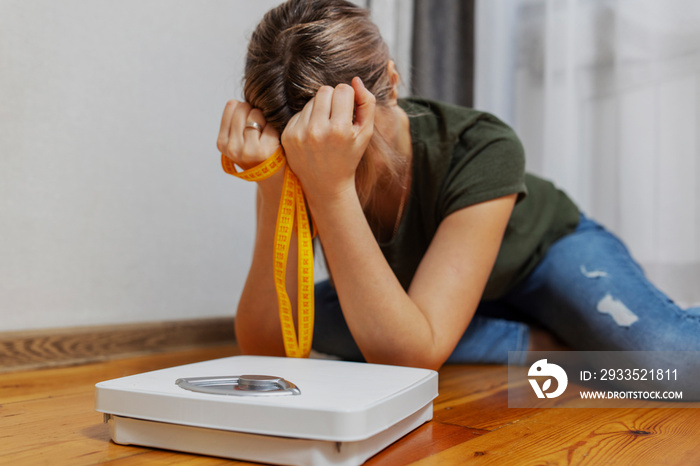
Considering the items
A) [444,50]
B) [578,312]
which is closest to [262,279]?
[578,312]

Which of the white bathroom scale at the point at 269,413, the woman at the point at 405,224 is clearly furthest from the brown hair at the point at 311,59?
the white bathroom scale at the point at 269,413

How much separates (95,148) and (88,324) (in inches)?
15.3

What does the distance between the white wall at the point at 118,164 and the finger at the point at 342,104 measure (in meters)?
0.71

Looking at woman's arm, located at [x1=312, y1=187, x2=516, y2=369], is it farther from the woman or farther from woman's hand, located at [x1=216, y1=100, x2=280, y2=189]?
woman's hand, located at [x1=216, y1=100, x2=280, y2=189]

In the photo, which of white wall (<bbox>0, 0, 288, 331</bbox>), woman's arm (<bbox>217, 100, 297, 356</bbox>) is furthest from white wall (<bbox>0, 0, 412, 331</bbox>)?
woman's arm (<bbox>217, 100, 297, 356</bbox>)

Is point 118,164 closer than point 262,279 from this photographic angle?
No

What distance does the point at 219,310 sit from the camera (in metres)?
1.61

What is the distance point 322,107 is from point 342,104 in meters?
0.03

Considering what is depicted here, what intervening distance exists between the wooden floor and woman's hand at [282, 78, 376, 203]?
0.36 metres

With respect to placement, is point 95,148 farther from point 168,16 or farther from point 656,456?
point 656,456

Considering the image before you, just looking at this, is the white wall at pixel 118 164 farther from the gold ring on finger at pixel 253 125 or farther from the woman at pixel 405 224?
the gold ring on finger at pixel 253 125

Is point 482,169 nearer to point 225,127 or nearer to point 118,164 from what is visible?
point 225,127

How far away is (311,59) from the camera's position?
34.2 inches

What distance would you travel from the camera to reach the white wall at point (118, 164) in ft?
3.78
